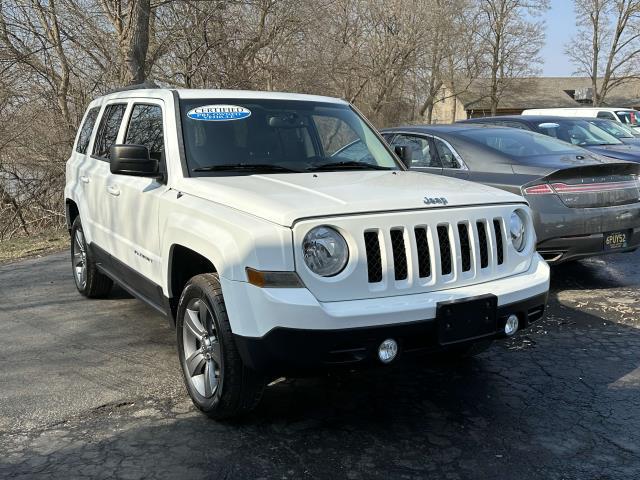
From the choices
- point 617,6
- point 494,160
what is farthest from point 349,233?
point 617,6

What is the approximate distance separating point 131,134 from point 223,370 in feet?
8.13

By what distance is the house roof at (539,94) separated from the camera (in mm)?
56906

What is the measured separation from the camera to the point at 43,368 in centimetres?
455

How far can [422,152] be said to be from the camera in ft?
24.5

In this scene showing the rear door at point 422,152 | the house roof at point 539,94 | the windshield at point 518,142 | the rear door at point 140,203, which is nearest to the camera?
the rear door at point 140,203

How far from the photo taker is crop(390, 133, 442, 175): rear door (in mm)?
7180

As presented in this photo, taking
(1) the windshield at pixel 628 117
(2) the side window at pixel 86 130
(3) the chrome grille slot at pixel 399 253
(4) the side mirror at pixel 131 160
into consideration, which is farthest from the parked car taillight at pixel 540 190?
(1) the windshield at pixel 628 117

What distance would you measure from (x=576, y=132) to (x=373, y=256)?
8.22 meters

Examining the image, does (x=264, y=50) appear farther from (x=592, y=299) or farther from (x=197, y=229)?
(x=197, y=229)

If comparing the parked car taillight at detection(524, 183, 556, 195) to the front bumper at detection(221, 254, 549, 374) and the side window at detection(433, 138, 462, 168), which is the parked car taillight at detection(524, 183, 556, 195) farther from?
the front bumper at detection(221, 254, 549, 374)

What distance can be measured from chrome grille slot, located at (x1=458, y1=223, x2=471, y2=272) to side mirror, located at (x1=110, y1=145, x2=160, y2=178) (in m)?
2.05

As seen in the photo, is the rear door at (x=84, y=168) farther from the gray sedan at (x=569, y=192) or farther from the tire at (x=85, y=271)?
the gray sedan at (x=569, y=192)

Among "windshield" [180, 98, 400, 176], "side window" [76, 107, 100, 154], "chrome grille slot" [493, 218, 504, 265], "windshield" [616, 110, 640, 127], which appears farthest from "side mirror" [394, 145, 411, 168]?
"windshield" [616, 110, 640, 127]

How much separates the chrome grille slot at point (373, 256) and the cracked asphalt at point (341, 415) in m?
0.90
